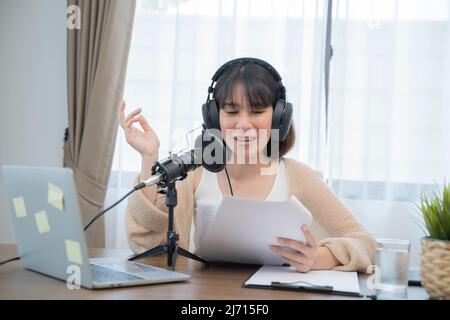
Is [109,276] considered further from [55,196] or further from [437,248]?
[437,248]

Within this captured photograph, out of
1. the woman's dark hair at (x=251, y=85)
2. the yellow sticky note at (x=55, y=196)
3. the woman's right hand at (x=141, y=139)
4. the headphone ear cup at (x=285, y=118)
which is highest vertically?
the woman's dark hair at (x=251, y=85)

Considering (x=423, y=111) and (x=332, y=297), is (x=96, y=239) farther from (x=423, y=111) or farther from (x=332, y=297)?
(x=332, y=297)

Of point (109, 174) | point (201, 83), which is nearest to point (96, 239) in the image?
point (109, 174)

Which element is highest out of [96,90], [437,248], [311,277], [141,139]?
[96,90]

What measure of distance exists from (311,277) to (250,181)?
55cm

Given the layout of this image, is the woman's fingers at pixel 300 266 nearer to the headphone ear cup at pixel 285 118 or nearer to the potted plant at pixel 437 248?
the potted plant at pixel 437 248

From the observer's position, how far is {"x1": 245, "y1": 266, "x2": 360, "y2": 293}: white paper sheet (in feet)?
3.57

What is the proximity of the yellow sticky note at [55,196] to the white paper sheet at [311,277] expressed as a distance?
366 millimetres

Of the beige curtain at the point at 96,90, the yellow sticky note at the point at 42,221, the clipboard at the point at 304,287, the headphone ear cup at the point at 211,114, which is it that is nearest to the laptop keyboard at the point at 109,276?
the yellow sticky note at the point at 42,221

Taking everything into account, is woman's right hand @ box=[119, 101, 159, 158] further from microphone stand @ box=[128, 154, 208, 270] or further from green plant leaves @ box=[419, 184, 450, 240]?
green plant leaves @ box=[419, 184, 450, 240]

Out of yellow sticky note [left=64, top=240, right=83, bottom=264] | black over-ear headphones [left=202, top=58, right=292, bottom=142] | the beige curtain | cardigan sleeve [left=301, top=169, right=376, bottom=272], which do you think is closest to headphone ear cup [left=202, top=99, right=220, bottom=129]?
black over-ear headphones [left=202, top=58, right=292, bottom=142]

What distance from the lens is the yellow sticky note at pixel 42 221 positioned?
103 cm

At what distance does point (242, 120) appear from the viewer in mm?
1550

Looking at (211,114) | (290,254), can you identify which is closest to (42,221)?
(290,254)
